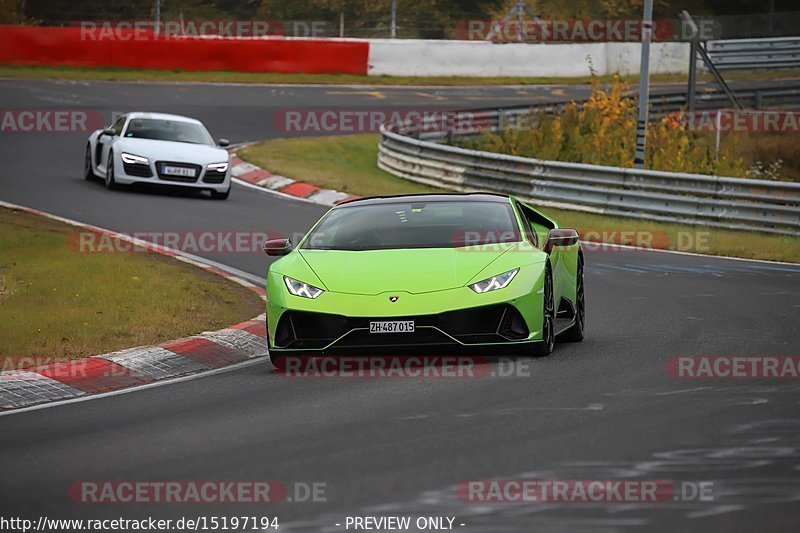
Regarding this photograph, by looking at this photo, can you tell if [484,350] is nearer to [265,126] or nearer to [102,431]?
[102,431]

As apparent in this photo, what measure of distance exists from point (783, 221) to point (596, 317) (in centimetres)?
933

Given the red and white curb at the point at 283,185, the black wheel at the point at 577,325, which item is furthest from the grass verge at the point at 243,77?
the black wheel at the point at 577,325

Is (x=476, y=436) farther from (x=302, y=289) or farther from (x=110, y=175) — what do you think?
(x=110, y=175)

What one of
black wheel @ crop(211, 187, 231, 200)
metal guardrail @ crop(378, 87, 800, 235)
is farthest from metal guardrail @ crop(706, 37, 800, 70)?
black wheel @ crop(211, 187, 231, 200)

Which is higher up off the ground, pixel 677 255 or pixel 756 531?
pixel 756 531

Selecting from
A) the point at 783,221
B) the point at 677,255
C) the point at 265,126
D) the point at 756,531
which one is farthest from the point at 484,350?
the point at 265,126

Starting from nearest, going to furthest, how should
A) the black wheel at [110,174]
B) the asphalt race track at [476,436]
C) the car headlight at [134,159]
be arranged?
the asphalt race track at [476,436]
the car headlight at [134,159]
the black wheel at [110,174]

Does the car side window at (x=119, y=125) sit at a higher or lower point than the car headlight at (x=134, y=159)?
higher

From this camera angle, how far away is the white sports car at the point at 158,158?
24.1 meters

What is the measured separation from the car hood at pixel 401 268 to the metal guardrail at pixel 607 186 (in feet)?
40.0

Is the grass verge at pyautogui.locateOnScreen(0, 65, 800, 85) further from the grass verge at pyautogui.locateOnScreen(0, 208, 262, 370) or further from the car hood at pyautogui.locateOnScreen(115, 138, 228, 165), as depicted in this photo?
the grass verge at pyautogui.locateOnScreen(0, 208, 262, 370)

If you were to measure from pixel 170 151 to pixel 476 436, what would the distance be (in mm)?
17504

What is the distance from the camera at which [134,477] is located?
6770 millimetres

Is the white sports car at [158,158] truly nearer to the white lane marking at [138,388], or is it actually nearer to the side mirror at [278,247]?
the white lane marking at [138,388]
